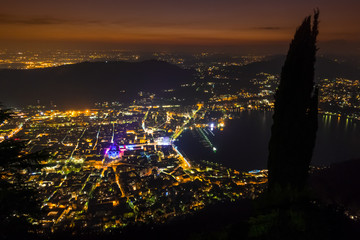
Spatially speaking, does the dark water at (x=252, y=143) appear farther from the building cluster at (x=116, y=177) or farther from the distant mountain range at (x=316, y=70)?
the distant mountain range at (x=316, y=70)

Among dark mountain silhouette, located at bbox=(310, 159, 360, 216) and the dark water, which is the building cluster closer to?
the dark water

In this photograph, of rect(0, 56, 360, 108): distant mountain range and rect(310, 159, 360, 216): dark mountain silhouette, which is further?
rect(0, 56, 360, 108): distant mountain range

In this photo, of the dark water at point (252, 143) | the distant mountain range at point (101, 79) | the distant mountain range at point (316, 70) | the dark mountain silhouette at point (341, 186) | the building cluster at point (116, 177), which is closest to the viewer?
the dark mountain silhouette at point (341, 186)

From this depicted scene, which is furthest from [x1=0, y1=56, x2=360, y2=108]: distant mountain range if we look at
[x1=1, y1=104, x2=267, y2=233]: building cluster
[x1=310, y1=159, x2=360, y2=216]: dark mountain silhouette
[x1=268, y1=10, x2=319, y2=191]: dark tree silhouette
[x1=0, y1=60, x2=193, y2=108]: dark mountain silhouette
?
[x1=268, y1=10, x2=319, y2=191]: dark tree silhouette

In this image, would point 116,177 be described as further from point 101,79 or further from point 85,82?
point 101,79

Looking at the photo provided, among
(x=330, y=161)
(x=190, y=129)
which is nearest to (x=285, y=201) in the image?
(x=330, y=161)

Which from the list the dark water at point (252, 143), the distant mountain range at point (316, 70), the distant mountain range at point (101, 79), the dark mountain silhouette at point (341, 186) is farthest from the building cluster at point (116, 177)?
the distant mountain range at point (316, 70)
